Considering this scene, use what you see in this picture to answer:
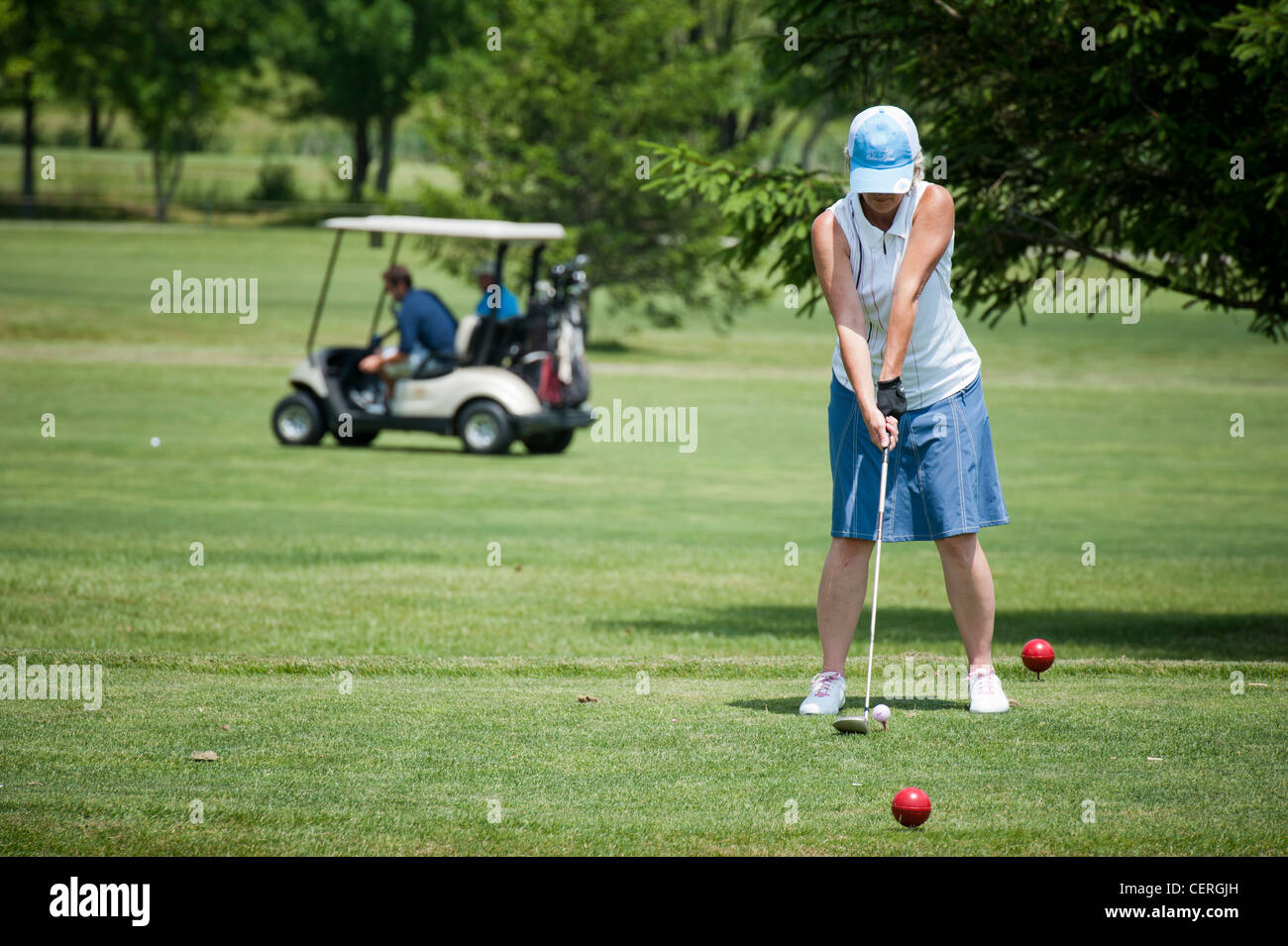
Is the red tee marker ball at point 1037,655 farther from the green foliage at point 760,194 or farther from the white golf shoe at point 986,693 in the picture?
the green foliage at point 760,194

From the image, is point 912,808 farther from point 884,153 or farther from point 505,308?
point 505,308

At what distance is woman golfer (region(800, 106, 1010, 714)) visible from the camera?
536 cm

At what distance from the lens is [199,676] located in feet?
21.8

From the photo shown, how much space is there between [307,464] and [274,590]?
8131mm

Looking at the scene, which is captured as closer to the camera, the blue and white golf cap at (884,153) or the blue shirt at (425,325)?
the blue and white golf cap at (884,153)

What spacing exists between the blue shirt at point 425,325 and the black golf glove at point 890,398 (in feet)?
48.0

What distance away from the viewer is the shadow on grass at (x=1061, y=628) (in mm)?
9773

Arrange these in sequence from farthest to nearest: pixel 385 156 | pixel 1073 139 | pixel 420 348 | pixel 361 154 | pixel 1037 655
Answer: pixel 361 154, pixel 385 156, pixel 420 348, pixel 1073 139, pixel 1037 655

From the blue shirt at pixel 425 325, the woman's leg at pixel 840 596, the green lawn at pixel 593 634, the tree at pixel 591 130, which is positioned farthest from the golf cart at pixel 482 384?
the tree at pixel 591 130

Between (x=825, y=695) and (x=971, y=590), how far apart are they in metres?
0.62

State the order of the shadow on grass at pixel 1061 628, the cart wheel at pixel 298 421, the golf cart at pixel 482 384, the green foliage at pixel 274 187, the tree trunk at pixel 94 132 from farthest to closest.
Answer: the tree trunk at pixel 94 132
the green foliage at pixel 274 187
the cart wheel at pixel 298 421
the golf cart at pixel 482 384
the shadow on grass at pixel 1061 628

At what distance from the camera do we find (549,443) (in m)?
21.7

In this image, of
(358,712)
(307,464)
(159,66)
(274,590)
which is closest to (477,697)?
(358,712)

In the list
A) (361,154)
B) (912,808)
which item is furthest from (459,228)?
(361,154)
